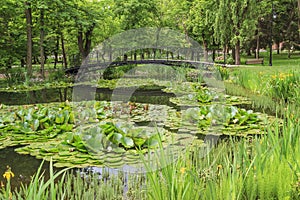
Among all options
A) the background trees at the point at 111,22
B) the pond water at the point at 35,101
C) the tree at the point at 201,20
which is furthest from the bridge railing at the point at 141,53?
the pond water at the point at 35,101

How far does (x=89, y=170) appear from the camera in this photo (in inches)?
156

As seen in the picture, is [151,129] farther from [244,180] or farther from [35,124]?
[244,180]

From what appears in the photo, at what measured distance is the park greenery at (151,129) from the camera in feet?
7.79

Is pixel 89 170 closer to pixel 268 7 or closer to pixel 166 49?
pixel 166 49

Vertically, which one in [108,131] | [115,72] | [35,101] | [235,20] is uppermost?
[235,20]

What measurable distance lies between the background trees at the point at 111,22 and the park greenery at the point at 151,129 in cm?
10

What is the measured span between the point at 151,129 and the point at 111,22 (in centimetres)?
1771

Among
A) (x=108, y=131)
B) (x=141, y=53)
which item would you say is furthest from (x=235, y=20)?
(x=108, y=131)

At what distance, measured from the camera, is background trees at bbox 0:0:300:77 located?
15.1 metres

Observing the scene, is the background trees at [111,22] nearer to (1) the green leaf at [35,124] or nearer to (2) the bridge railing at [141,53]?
(2) the bridge railing at [141,53]

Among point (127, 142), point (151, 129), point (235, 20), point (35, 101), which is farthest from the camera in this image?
point (235, 20)

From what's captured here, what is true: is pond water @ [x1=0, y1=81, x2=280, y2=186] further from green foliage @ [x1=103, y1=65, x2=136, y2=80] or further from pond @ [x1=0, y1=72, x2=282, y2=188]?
green foliage @ [x1=103, y1=65, x2=136, y2=80]

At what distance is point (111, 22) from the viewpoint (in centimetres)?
2219

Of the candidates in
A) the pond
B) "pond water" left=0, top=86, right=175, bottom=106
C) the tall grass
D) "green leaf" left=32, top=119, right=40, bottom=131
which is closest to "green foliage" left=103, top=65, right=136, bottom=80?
"pond water" left=0, top=86, right=175, bottom=106
